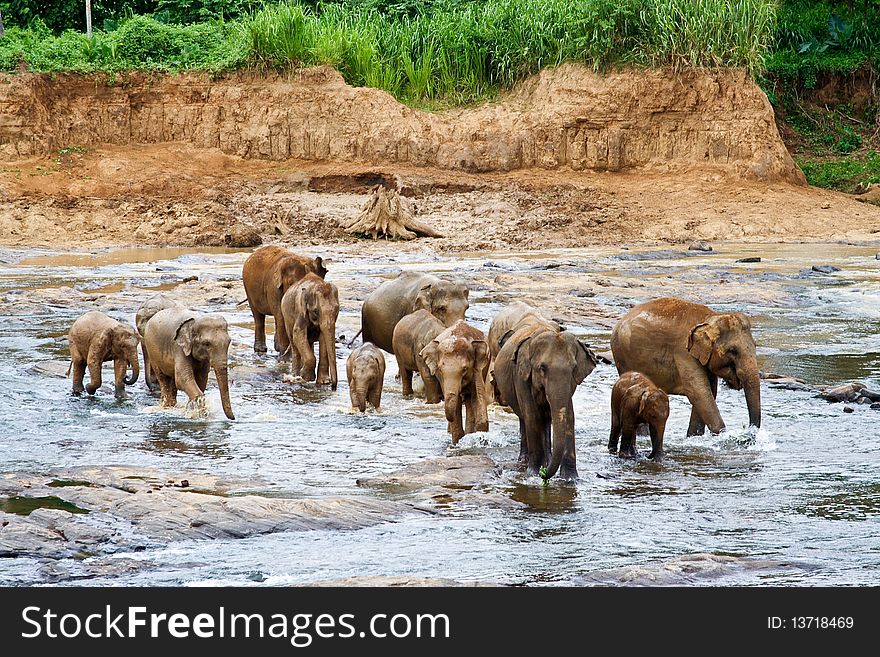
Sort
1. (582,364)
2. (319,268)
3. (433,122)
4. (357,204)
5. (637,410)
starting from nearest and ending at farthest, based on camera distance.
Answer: (582,364) → (637,410) → (319,268) → (357,204) → (433,122)

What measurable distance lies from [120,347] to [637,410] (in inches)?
216

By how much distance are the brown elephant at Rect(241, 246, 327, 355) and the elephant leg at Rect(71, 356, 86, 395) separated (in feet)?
8.88

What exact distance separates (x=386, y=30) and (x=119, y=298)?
69.0ft

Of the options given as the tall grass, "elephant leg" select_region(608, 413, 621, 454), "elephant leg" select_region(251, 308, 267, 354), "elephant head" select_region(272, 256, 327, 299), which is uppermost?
the tall grass

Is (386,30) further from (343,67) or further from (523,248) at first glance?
(523,248)

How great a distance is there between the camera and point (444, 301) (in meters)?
13.2

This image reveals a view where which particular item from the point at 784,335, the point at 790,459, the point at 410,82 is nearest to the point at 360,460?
the point at 790,459

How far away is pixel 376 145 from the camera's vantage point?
36.0 metres

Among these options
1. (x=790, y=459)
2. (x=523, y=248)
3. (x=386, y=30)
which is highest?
(x=386, y=30)

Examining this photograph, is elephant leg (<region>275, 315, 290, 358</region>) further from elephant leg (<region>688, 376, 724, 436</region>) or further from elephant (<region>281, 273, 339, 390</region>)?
elephant leg (<region>688, 376, 724, 436</region>)

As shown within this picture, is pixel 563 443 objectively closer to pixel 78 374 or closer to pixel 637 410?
pixel 637 410

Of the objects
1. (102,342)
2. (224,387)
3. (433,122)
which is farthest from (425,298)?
(433,122)

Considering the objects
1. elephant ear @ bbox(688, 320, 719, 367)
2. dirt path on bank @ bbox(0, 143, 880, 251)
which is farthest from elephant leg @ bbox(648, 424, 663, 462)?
dirt path on bank @ bbox(0, 143, 880, 251)

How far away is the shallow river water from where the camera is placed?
736 centimetres
